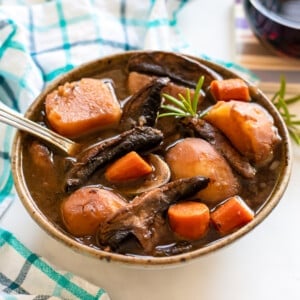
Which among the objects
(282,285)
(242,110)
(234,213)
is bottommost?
(282,285)

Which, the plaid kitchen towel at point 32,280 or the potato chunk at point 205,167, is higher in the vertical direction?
the potato chunk at point 205,167

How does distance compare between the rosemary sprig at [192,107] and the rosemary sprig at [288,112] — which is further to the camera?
the rosemary sprig at [288,112]

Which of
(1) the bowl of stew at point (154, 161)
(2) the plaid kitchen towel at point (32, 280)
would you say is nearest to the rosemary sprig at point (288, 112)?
(1) the bowl of stew at point (154, 161)

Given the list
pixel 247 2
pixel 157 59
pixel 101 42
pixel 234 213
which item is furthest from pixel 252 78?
pixel 234 213

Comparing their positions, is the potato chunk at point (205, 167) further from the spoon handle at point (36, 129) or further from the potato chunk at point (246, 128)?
the spoon handle at point (36, 129)

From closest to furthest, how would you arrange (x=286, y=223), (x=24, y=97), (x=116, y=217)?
(x=116, y=217) < (x=286, y=223) < (x=24, y=97)

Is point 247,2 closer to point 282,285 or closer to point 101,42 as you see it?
point 101,42
